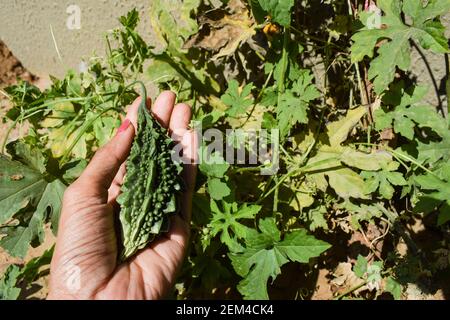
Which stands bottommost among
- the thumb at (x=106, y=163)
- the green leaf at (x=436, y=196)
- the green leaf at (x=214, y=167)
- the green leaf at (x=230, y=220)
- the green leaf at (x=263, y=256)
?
the green leaf at (x=263, y=256)

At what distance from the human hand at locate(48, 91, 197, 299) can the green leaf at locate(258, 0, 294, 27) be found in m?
0.70

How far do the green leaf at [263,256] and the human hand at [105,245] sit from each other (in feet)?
1.00

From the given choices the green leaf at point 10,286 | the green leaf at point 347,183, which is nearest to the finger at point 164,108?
the green leaf at point 347,183

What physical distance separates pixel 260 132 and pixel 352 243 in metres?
0.90

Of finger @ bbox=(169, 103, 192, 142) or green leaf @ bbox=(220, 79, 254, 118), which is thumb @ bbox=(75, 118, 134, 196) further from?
green leaf @ bbox=(220, 79, 254, 118)

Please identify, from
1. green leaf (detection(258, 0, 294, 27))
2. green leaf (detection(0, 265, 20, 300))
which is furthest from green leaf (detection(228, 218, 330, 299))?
green leaf (detection(0, 265, 20, 300))

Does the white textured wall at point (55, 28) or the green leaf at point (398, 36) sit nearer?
the green leaf at point (398, 36)

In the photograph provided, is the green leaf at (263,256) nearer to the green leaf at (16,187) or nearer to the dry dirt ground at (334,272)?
the dry dirt ground at (334,272)

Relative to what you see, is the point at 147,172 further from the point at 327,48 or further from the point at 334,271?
the point at 334,271

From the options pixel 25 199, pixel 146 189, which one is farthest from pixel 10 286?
pixel 146 189

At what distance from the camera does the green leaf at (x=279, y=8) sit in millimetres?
1829

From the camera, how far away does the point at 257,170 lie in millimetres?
2496

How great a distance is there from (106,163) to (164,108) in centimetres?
46

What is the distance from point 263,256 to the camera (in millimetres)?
2061
